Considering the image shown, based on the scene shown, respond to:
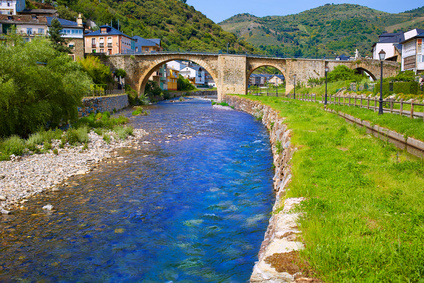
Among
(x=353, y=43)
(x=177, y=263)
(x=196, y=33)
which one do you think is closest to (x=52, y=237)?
(x=177, y=263)

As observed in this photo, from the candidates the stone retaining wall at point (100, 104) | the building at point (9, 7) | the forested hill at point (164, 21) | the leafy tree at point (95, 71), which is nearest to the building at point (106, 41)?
the building at point (9, 7)

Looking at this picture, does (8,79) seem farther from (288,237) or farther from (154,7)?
(154,7)

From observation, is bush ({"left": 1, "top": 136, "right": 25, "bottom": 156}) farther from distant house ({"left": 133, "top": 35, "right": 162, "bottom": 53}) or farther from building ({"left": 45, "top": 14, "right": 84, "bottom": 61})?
distant house ({"left": 133, "top": 35, "right": 162, "bottom": 53})

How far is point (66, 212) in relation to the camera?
332 inches

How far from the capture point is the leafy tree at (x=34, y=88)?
49.0ft

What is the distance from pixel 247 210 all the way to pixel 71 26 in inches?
2310

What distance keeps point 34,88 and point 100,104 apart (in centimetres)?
1491

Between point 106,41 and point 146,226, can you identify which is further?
point 106,41

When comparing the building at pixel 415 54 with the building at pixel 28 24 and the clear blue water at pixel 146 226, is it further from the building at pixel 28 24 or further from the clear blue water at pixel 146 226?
the building at pixel 28 24

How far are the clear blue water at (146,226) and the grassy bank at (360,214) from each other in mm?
1580

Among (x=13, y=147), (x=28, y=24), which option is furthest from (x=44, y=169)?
(x=28, y=24)

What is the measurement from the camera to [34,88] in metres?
15.9

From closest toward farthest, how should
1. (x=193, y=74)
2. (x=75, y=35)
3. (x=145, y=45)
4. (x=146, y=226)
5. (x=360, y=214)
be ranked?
(x=360, y=214) → (x=146, y=226) → (x=75, y=35) → (x=145, y=45) → (x=193, y=74)

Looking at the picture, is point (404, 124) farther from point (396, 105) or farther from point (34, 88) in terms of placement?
point (34, 88)
